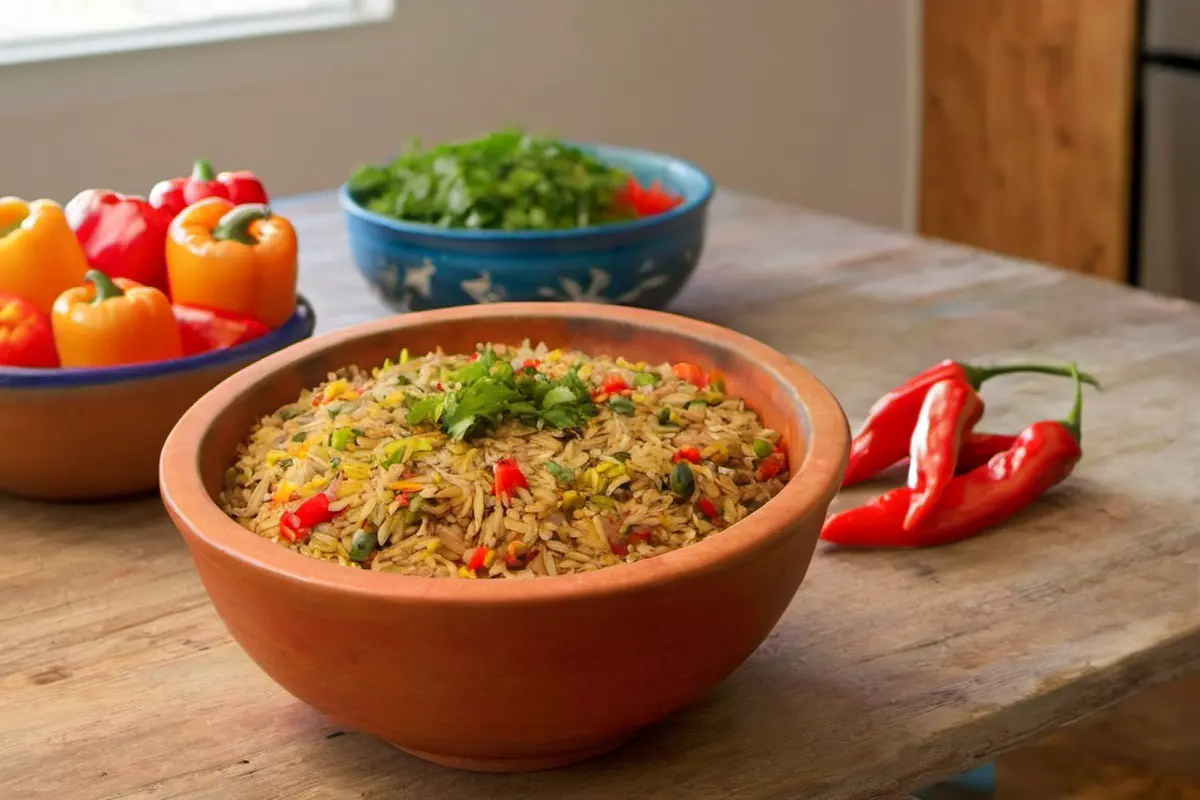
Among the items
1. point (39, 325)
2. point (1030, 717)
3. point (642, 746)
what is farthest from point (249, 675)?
point (1030, 717)

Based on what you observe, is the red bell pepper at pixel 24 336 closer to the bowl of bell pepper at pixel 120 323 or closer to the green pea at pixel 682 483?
the bowl of bell pepper at pixel 120 323

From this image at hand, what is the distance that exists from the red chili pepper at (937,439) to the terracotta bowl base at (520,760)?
41 cm

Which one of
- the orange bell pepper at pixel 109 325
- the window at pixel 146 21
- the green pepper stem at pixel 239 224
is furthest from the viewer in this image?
the window at pixel 146 21

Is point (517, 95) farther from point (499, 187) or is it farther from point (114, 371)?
point (114, 371)

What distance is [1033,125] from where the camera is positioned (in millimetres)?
3945

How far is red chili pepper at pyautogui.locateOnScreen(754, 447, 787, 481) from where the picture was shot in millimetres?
1030

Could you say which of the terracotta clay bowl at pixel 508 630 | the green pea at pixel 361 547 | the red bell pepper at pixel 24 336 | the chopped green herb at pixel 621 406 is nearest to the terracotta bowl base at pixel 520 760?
the terracotta clay bowl at pixel 508 630

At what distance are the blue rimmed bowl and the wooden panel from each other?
2.99 m

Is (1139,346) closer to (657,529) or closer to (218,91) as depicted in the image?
(657,529)

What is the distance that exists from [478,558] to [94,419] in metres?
0.54

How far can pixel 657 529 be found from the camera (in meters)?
0.94

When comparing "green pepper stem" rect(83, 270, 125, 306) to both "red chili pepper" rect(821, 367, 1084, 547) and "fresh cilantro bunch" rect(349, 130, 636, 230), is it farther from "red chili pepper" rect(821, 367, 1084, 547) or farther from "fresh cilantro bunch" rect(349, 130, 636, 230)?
"red chili pepper" rect(821, 367, 1084, 547)

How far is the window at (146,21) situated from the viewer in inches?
128

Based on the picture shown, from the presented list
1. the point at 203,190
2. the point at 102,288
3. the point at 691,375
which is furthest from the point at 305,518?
the point at 203,190
